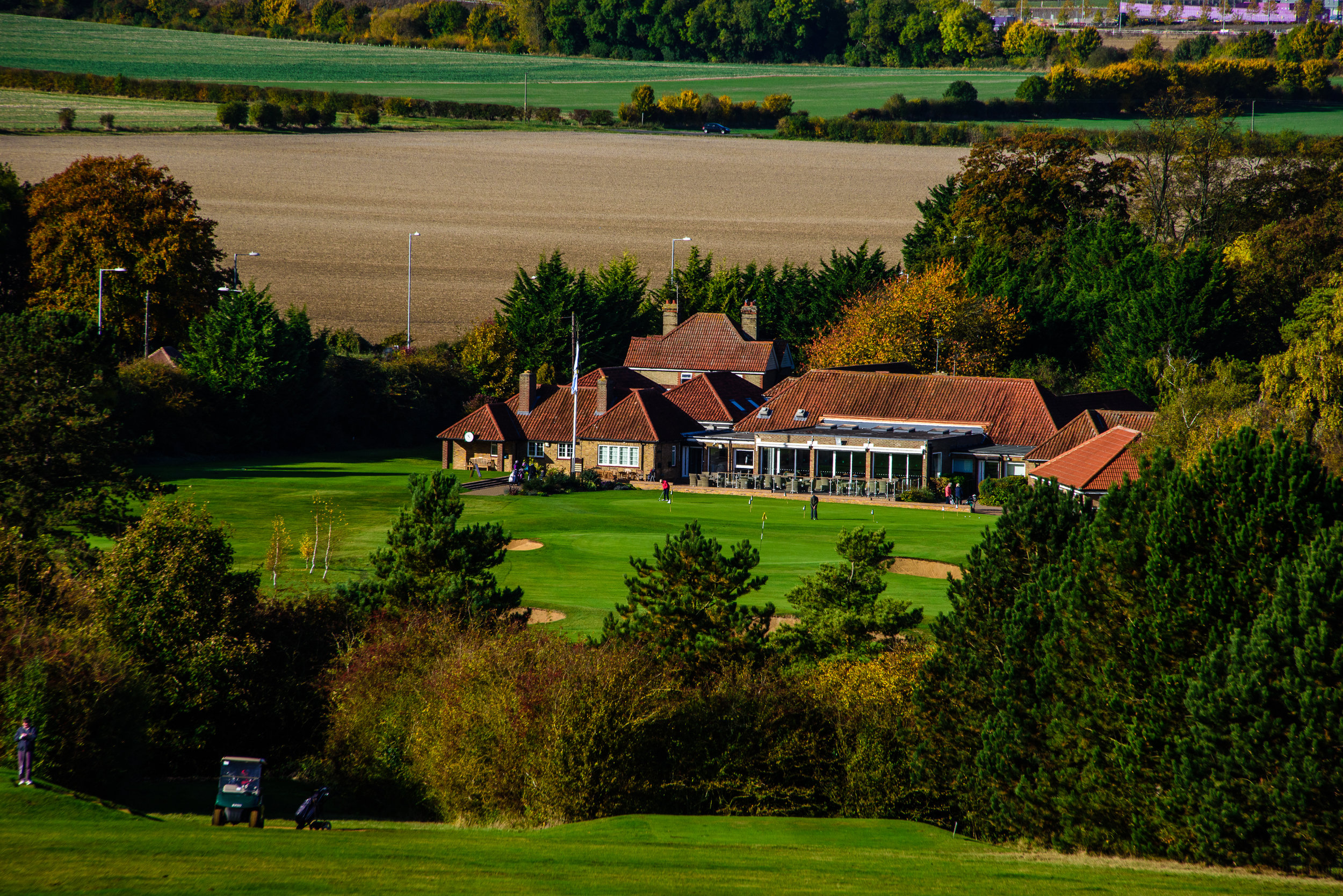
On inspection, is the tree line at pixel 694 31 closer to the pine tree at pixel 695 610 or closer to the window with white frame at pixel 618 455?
the window with white frame at pixel 618 455

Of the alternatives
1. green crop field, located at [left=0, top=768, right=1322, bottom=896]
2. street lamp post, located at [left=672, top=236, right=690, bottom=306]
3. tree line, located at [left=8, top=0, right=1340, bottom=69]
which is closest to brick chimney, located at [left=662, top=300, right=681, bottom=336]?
street lamp post, located at [left=672, top=236, right=690, bottom=306]

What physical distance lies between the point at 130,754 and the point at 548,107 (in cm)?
10602

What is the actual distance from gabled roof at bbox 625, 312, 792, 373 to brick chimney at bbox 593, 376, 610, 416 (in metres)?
12.9

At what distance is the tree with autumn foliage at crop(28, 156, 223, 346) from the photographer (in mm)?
68438

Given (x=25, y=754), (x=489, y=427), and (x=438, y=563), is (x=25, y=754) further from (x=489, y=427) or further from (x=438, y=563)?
(x=489, y=427)

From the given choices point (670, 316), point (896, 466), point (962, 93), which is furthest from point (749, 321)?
point (962, 93)

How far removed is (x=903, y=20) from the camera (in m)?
146

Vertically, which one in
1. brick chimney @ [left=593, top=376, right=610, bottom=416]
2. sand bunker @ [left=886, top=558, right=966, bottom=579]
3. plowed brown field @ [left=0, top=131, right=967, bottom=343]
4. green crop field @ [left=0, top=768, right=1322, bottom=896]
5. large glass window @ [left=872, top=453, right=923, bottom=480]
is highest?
plowed brown field @ [left=0, top=131, right=967, bottom=343]

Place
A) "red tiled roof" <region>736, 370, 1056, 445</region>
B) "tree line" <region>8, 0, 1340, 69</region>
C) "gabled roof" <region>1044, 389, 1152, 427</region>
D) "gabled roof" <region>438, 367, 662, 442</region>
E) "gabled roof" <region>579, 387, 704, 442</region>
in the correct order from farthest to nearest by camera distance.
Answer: "tree line" <region>8, 0, 1340, 69</region> < "gabled roof" <region>438, 367, 662, 442</region> < "gabled roof" <region>579, 387, 704, 442</region> < "gabled roof" <region>1044, 389, 1152, 427</region> < "red tiled roof" <region>736, 370, 1056, 445</region>

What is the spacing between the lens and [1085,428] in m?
59.3

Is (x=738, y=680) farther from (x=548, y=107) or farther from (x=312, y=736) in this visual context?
(x=548, y=107)

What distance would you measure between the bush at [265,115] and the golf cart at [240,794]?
99281 mm

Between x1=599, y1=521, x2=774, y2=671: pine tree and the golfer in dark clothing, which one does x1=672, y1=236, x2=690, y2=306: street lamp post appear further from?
the golfer in dark clothing

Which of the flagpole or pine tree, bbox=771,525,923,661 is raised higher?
the flagpole
